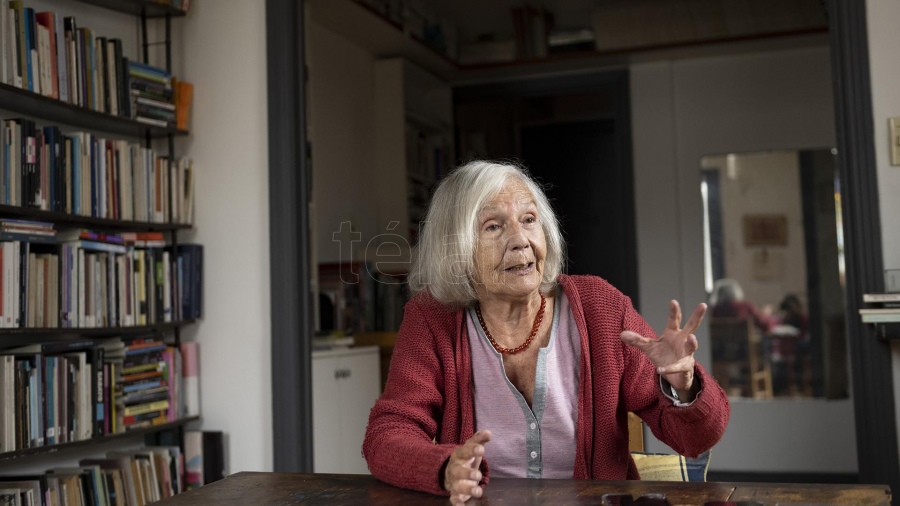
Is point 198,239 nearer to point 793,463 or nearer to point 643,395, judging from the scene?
point 643,395

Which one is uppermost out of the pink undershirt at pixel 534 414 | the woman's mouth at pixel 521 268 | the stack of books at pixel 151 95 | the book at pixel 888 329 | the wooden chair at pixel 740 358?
the stack of books at pixel 151 95

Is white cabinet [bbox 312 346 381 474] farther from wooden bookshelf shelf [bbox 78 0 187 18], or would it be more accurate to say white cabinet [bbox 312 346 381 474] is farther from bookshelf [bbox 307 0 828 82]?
bookshelf [bbox 307 0 828 82]

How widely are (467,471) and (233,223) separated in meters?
2.15

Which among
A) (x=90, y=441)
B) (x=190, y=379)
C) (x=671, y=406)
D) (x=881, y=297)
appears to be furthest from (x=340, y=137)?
(x=671, y=406)

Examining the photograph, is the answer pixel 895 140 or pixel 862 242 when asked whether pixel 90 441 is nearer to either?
pixel 862 242

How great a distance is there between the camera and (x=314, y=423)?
12.1 ft

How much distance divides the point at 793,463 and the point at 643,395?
13.7ft

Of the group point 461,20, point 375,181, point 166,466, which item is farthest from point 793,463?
point 166,466

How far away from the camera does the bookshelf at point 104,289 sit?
275 centimetres

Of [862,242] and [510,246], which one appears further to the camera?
[862,242]

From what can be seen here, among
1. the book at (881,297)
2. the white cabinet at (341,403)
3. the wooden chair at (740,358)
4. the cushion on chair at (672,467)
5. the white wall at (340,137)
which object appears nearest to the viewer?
the cushion on chair at (672,467)

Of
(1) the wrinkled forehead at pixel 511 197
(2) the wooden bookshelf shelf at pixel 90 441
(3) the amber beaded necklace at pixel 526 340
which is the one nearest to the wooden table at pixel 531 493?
(3) the amber beaded necklace at pixel 526 340

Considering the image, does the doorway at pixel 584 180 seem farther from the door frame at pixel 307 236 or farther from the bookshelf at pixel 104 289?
the bookshelf at pixel 104 289

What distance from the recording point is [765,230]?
6031 mm
